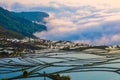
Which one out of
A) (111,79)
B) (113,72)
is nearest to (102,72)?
(113,72)

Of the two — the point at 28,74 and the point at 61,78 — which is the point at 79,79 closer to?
the point at 61,78

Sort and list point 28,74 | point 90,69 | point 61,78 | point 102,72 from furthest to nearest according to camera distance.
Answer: point 90,69 < point 102,72 < point 28,74 < point 61,78

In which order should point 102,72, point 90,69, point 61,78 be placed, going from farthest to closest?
point 90,69 → point 102,72 → point 61,78

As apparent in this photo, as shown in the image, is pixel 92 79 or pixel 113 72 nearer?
pixel 92 79

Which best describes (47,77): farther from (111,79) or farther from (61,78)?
(111,79)

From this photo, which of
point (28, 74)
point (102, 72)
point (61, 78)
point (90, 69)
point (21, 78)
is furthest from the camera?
point (90, 69)

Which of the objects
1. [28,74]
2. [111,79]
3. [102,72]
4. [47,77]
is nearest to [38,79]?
[47,77]

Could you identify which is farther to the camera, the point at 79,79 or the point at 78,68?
the point at 78,68

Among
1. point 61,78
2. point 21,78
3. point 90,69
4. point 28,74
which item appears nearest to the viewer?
point 61,78

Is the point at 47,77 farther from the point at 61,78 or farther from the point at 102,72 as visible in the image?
the point at 102,72
